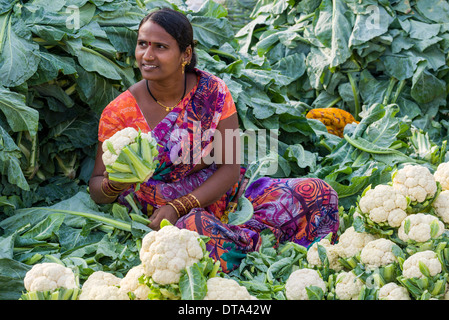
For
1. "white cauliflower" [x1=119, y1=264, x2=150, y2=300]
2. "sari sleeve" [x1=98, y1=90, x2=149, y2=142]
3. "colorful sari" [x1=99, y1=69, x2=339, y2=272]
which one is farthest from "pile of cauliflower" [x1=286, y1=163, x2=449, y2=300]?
"sari sleeve" [x1=98, y1=90, x2=149, y2=142]

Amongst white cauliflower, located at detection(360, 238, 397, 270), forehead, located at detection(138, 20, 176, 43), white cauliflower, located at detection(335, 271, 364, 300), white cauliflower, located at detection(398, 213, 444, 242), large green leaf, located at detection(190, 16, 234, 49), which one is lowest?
white cauliflower, located at detection(335, 271, 364, 300)

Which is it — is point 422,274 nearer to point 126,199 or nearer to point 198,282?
point 198,282

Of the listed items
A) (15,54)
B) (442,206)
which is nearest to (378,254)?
(442,206)

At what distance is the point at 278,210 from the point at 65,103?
55.3 inches

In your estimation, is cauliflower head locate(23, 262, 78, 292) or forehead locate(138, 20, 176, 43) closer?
cauliflower head locate(23, 262, 78, 292)

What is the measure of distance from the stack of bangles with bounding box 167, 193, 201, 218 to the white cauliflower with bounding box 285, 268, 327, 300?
0.75 m

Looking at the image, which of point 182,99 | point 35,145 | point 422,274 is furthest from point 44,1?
point 422,274

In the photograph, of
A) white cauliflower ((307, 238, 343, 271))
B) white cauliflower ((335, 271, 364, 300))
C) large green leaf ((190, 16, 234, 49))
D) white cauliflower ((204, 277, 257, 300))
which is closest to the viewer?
white cauliflower ((204, 277, 257, 300))

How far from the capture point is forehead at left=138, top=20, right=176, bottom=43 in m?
2.81

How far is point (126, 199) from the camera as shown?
296 cm

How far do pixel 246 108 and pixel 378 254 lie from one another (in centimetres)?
181

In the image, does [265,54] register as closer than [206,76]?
No
